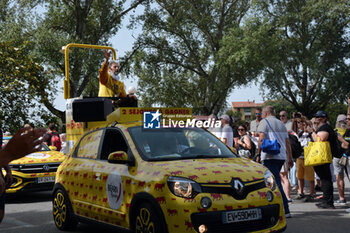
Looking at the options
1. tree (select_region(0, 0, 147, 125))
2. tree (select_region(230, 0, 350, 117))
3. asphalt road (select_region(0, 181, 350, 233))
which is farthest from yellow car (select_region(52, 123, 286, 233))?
tree (select_region(230, 0, 350, 117))

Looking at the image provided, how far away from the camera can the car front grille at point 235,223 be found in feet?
17.3

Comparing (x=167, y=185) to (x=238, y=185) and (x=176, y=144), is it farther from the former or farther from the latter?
(x=176, y=144)

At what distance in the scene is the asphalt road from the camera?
740cm

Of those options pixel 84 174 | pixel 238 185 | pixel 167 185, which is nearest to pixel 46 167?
pixel 84 174

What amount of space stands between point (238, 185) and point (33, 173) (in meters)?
7.12

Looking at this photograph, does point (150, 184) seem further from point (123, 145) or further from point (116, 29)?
point (116, 29)

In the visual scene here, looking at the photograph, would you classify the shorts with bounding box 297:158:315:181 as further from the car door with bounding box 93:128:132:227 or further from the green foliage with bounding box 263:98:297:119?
the green foliage with bounding box 263:98:297:119

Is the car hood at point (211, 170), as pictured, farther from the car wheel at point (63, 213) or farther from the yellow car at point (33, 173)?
the yellow car at point (33, 173)

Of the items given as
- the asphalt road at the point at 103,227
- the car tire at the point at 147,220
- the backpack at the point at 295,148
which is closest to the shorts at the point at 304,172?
the backpack at the point at 295,148

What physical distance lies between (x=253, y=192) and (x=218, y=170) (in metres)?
0.45

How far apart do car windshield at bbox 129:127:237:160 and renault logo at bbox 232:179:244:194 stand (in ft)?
2.73

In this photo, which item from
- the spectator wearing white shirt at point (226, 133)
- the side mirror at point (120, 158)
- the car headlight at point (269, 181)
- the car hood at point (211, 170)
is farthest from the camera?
the spectator wearing white shirt at point (226, 133)

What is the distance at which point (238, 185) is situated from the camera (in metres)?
5.57

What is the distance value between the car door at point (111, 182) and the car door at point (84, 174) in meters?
0.14
